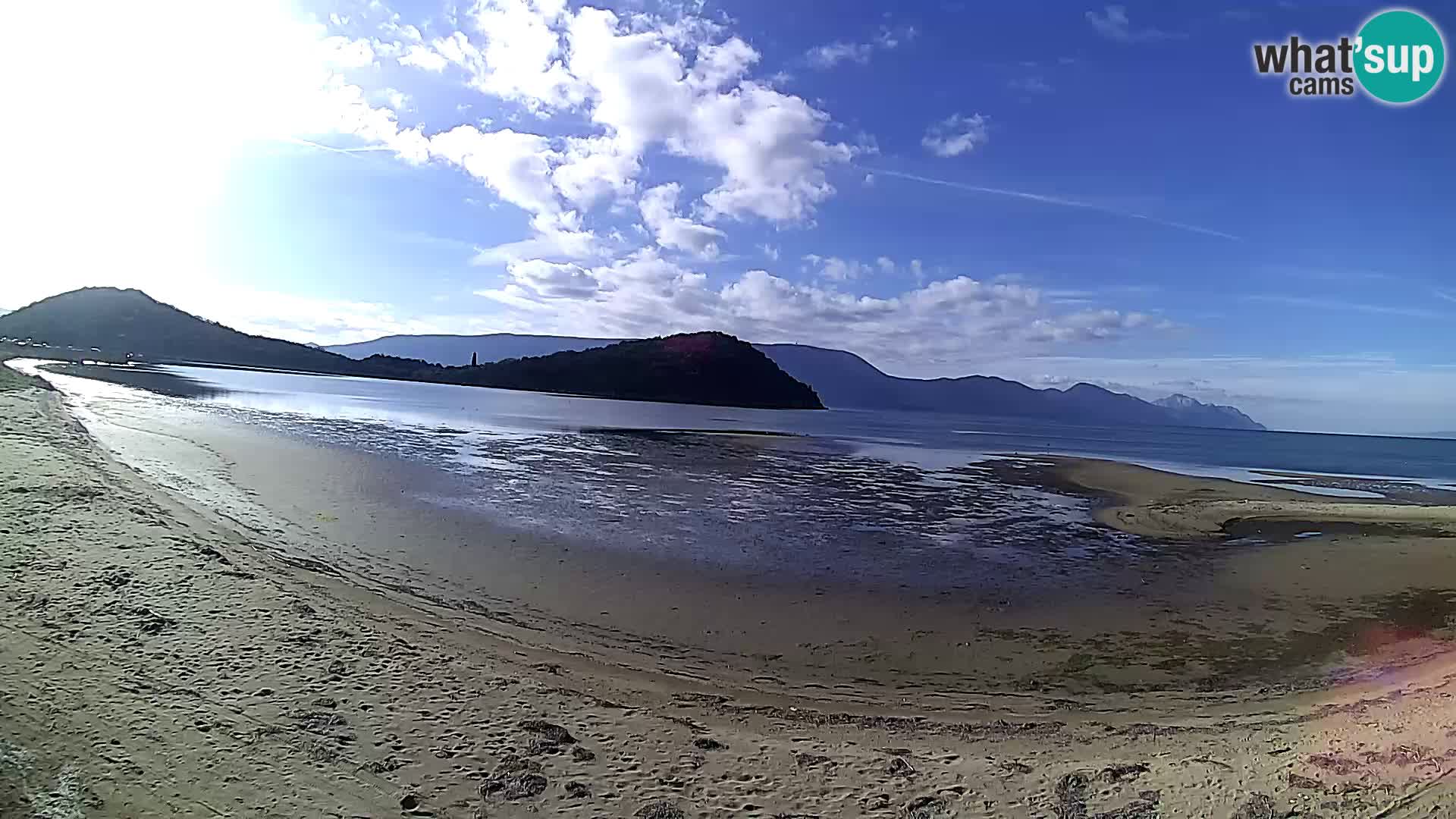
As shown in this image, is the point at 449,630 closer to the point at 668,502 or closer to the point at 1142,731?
the point at 1142,731

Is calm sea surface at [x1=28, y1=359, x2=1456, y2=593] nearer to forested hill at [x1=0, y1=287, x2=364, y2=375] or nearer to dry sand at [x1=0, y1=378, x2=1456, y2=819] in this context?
dry sand at [x1=0, y1=378, x2=1456, y2=819]

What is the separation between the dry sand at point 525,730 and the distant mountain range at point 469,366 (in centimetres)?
13234

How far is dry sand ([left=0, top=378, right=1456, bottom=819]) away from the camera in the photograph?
16.2 feet

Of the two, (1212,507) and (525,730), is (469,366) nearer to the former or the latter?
(1212,507)

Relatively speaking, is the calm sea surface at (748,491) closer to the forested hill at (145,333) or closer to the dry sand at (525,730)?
the dry sand at (525,730)

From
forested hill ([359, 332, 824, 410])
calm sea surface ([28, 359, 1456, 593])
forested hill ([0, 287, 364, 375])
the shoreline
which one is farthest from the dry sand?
forested hill ([0, 287, 364, 375])

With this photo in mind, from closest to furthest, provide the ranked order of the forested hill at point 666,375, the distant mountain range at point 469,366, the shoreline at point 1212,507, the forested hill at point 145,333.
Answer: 1. the shoreline at point 1212,507
2. the forested hill at point 666,375
3. the distant mountain range at point 469,366
4. the forested hill at point 145,333

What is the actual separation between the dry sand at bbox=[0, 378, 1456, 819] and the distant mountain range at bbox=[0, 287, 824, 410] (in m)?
132

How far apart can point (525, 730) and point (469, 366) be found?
18084cm

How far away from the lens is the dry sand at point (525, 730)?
495 cm

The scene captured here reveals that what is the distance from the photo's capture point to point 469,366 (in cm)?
17675

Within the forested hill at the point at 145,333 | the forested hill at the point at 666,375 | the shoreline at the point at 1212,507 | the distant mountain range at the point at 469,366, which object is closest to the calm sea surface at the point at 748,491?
the shoreline at the point at 1212,507

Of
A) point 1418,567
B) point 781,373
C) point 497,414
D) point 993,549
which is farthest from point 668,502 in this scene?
point 781,373

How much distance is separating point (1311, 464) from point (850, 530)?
5323 centimetres
